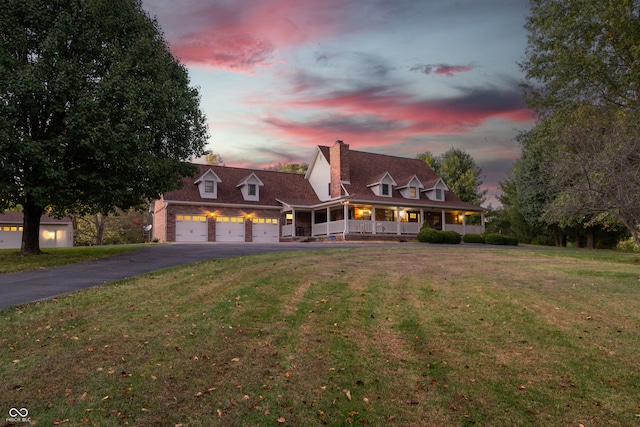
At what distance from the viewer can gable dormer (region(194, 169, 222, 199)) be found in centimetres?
3369

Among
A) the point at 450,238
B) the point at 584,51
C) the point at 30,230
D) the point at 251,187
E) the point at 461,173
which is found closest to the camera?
the point at 30,230

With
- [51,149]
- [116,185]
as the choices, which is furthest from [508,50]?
[51,149]

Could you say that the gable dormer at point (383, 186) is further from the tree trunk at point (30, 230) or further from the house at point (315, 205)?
the tree trunk at point (30, 230)

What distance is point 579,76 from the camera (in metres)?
22.4

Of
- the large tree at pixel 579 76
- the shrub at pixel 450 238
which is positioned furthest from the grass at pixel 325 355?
the shrub at pixel 450 238

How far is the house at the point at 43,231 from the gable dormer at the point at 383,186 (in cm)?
2953

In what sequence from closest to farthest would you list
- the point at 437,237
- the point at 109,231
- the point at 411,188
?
1. the point at 437,237
2. the point at 411,188
3. the point at 109,231

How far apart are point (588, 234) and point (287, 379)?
3718 cm

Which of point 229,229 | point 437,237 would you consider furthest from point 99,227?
point 437,237

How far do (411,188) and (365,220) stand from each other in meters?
6.20

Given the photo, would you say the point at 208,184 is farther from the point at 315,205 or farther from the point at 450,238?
the point at 450,238

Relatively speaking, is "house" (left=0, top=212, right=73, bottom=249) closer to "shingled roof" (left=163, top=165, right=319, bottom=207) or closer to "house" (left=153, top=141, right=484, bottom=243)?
"house" (left=153, top=141, right=484, bottom=243)

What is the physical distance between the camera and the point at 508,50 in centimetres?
2373

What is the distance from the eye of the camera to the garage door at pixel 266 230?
35.0 m
